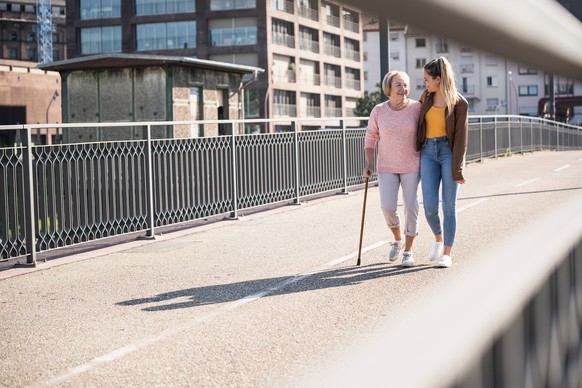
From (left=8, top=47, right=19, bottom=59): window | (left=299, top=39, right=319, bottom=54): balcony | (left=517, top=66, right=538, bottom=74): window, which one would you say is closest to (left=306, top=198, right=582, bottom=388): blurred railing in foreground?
(left=517, top=66, right=538, bottom=74): window

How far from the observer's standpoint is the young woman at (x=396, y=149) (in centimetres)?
872

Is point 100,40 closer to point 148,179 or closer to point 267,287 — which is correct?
point 148,179

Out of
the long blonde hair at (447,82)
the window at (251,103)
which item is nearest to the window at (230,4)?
the window at (251,103)

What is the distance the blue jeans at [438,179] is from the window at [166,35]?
63.2 m

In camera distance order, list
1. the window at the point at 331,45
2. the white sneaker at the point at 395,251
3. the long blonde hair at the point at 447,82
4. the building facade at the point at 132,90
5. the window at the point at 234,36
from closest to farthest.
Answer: the long blonde hair at the point at 447,82, the white sneaker at the point at 395,251, the building facade at the point at 132,90, the window at the point at 234,36, the window at the point at 331,45

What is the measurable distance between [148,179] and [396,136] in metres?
4.54

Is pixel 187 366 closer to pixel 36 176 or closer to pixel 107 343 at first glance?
pixel 107 343

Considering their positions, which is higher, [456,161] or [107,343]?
[456,161]

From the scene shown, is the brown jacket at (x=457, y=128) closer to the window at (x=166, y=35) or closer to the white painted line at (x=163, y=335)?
the white painted line at (x=163, y=335)

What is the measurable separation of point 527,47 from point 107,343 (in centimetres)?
554

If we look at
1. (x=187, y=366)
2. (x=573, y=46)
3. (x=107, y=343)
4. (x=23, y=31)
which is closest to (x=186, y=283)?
(x=107, y=343)

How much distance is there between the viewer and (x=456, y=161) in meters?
8.44

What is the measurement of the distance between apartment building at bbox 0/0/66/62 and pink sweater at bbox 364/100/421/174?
11642 centimetres

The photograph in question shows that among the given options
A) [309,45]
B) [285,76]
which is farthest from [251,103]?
[309,45]
